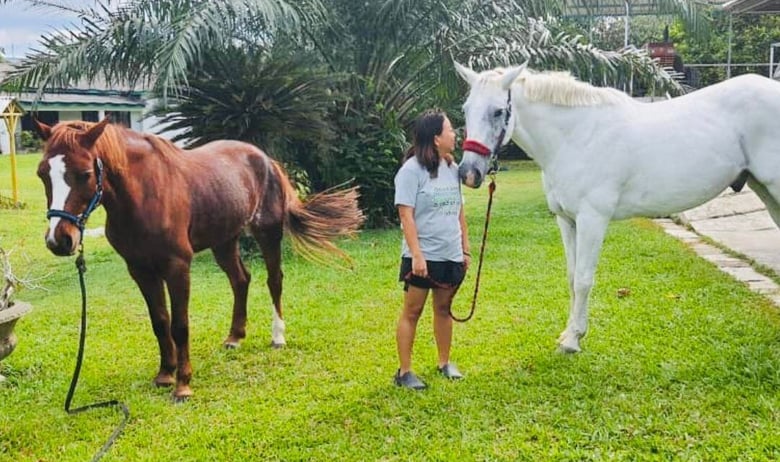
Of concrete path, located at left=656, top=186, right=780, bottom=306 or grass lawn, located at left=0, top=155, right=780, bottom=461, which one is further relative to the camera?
concrete path, located at left=656, top=186, right=780, bottom=306

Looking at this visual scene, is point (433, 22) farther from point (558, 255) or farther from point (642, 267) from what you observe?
point (642, 267)

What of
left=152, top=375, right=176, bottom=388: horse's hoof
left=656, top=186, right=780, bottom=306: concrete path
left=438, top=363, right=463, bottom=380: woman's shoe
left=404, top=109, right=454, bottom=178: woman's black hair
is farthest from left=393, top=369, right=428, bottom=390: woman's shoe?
left=656, top=186, right=780, bottom=306: concrete path

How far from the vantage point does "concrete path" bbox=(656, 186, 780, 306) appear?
554 centimetres

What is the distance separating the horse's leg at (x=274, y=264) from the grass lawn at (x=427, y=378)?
16cm

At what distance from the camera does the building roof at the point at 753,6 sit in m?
9.73

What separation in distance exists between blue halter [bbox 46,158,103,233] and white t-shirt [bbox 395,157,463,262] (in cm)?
135

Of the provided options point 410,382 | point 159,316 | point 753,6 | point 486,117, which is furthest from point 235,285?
point 753,6

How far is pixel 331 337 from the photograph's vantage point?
14.7 ft

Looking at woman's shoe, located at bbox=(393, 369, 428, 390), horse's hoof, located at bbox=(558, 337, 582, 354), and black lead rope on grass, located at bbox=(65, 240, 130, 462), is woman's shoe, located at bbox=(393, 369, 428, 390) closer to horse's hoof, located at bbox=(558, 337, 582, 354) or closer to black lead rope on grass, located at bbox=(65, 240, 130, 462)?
horse's hoof, located at bbox=(558, 337, 582, 354)

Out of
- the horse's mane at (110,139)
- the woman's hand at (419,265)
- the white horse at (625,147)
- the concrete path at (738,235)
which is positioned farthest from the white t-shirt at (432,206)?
the concrete path at (738,235)

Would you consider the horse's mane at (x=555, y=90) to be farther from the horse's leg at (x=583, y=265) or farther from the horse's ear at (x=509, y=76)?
the horse's leg at (x=583, y=265)

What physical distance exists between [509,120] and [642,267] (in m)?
2.94

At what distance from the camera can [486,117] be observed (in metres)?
3.58

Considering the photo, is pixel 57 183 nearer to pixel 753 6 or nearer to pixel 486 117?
pixel 486 117
